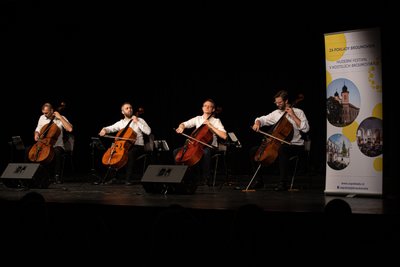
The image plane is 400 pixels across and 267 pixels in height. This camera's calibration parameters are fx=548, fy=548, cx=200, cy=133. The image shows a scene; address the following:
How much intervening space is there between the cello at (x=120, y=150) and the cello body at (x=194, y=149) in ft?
3.79

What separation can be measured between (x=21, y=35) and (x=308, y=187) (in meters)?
5.19

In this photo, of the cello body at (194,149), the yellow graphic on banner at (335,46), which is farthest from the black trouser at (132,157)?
the yellow graphic on banner at (335,46)

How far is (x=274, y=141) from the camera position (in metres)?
6.68

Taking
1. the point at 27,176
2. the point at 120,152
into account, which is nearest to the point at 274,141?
the point at 120,152

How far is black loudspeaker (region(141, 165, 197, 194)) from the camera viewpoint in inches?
240

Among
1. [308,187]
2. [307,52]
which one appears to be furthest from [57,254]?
[307,52]

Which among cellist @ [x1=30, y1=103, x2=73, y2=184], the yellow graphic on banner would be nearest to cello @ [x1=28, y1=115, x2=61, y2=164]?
cellist @ [x1=30, y1=103, x2=73, y2=184]

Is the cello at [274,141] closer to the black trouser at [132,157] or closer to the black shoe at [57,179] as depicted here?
the black trouser at [132,157]

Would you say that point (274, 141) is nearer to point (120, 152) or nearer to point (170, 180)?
point (170, 180)

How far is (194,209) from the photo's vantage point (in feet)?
13.4

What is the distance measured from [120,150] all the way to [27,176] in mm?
1491

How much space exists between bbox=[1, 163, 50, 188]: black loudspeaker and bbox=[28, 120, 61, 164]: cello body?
Answer: 1.95 ft

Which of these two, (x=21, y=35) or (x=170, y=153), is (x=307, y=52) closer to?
(x=170, y=153)

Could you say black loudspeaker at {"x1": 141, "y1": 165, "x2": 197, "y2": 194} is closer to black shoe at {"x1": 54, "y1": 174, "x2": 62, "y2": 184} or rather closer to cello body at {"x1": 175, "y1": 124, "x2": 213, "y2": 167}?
cello body at {"x1": 175, "y1": 124, "x2": 213, "y2": 167}
